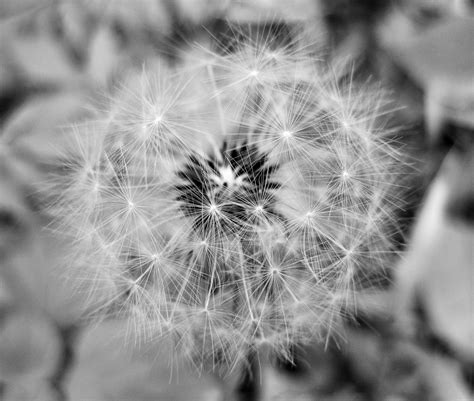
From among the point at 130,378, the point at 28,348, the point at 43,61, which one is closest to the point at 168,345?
the point at 130,378

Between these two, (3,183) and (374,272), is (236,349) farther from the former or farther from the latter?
(3,183)

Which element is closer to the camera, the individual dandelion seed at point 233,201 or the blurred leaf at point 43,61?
the individual dandelion seed at point 233,201

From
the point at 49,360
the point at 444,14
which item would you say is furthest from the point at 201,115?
the point at 444,14

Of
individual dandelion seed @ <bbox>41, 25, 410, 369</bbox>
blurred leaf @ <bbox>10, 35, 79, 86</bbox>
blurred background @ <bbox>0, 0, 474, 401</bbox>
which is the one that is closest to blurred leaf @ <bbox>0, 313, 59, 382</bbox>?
blurred background @ <bbox>0, 0, 474, 401</bbox>

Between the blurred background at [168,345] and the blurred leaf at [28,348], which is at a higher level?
the blurred background at [168,345]

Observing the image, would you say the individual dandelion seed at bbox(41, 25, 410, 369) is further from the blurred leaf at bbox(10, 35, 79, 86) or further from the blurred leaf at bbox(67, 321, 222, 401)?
the blurred leaf at bbox(10, 35, 79, 86)

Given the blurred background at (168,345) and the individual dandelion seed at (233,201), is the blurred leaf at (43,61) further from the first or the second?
the individual dandelion seed at (233,201)

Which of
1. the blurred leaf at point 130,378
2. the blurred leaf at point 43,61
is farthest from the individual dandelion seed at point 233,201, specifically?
the blurred leaf at point 43,61
